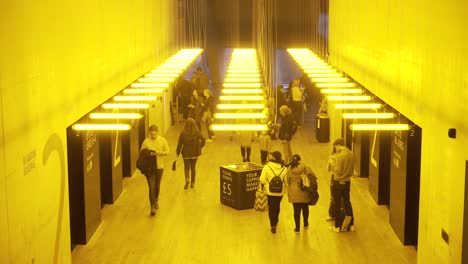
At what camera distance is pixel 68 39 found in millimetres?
9219

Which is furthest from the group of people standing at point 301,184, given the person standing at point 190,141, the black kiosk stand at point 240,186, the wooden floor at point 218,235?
the person standing at point 190,141

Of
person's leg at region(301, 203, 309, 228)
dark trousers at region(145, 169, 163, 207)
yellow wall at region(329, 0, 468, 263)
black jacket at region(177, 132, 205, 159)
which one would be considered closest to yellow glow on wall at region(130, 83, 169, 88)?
black jacket at region(177, 132, 205, 159)

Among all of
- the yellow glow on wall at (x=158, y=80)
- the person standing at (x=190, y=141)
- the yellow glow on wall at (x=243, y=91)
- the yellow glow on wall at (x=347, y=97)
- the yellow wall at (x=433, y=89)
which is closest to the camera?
the yellow wall at (x=433, y=89)

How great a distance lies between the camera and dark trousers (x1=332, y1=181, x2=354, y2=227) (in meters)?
11.2

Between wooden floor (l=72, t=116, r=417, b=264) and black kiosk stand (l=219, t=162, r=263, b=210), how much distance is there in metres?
0.16

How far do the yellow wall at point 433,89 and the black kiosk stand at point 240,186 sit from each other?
2396mm

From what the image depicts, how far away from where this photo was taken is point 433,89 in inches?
330

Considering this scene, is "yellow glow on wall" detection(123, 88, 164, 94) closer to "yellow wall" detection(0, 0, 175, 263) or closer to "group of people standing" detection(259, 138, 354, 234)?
"yellow wall" detection(0, 0, 175, 263)

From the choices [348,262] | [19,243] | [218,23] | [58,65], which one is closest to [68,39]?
[58,65]

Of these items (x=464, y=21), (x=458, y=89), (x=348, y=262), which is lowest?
(x=348, y=262)

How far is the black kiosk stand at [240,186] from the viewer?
41.6 ft

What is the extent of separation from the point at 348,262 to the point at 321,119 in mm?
9869

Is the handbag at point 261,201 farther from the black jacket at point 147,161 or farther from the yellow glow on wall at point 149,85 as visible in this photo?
the yellow glow on wall at point 149,85

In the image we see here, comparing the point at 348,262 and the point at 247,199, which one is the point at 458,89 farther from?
the point at 247,199
